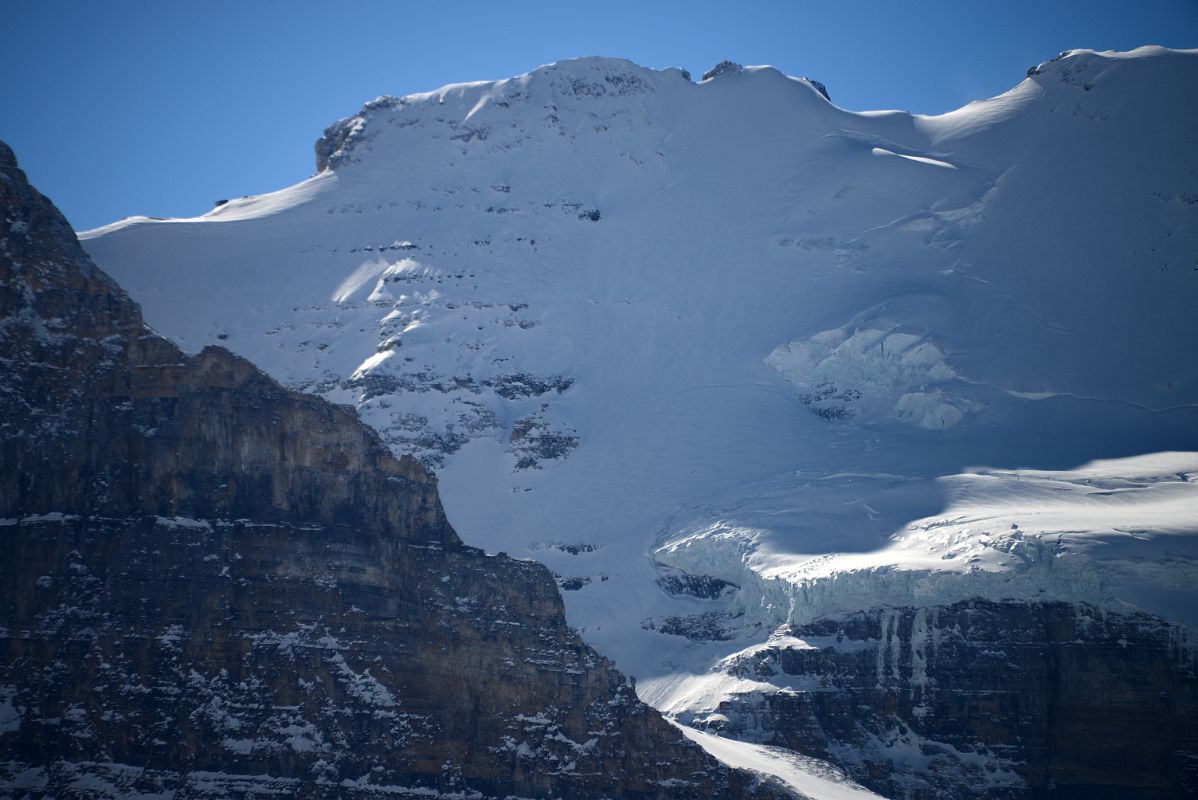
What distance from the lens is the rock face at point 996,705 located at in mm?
109438

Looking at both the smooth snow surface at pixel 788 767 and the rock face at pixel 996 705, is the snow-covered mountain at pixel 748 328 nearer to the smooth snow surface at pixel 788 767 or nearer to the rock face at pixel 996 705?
the rock face at pixel 996 705

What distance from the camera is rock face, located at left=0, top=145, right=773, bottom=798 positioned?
74812 mm

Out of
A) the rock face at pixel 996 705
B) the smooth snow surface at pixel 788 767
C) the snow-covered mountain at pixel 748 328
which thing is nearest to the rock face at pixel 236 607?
the smooth snow surface at pixel 788 767

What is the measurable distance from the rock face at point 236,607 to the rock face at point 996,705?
101 feet

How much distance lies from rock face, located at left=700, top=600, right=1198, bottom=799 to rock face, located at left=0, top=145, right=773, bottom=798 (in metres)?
30.7

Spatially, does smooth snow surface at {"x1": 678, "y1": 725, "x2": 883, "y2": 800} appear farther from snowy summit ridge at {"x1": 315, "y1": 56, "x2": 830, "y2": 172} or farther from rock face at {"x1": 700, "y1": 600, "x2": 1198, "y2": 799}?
snowy summit ridge at {"x1": 315, "y1": 56, "x2": 830, "y2": 172}

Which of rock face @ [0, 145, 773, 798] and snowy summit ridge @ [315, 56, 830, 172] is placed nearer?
rock face @ [0, 145, 773, 798]

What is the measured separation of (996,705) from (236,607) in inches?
2081

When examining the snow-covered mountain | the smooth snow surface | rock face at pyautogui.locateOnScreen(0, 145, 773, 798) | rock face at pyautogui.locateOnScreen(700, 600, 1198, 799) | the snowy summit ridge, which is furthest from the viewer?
the snowy summit ridge

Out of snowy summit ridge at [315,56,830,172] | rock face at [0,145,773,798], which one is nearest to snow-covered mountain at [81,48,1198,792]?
snowy summit ridge at [315,56,830,172]

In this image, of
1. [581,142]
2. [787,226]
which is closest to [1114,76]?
[787,226]

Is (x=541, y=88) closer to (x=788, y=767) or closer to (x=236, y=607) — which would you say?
(x=788, y=767)

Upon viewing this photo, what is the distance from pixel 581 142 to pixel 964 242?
4309 cm

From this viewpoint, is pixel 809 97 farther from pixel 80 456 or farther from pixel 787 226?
pixel 80 456
